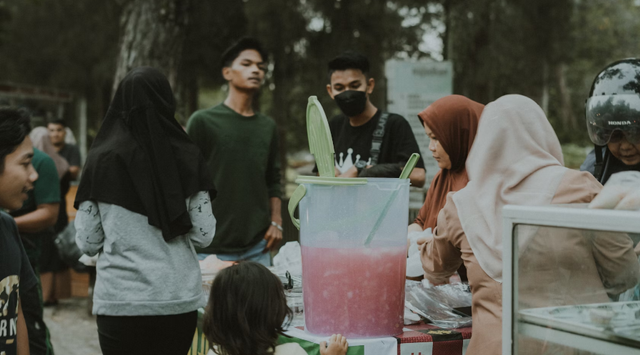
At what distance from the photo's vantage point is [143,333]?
2725 mm

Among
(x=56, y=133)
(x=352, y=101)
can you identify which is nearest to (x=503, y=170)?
(x=352, y=101)

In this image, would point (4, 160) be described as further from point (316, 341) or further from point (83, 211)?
point (316, 341)

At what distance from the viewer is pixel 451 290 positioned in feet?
8.75

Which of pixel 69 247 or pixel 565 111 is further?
pixel 565 111

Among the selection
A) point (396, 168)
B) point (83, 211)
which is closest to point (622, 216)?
point (396, 168)

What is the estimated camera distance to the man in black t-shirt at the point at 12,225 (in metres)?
2.32

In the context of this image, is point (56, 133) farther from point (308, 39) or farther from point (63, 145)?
point (308, 39)

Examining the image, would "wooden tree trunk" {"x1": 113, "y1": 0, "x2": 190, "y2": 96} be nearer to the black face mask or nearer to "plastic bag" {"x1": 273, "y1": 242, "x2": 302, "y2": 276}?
the black face mask

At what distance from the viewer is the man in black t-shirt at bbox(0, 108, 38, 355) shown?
2.32 m

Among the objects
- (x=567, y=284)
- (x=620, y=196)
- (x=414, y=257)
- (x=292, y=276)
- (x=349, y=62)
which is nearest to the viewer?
(x=620, y=196)

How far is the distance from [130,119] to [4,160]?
0.51 meters

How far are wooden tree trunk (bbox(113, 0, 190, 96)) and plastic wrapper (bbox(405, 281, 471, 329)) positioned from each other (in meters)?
4.26

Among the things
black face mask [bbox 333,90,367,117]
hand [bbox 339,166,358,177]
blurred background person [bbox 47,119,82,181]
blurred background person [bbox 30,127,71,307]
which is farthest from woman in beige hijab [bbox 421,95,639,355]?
blurred background person [bbox 47,119,82,181]

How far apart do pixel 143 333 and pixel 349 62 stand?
6.64ft
